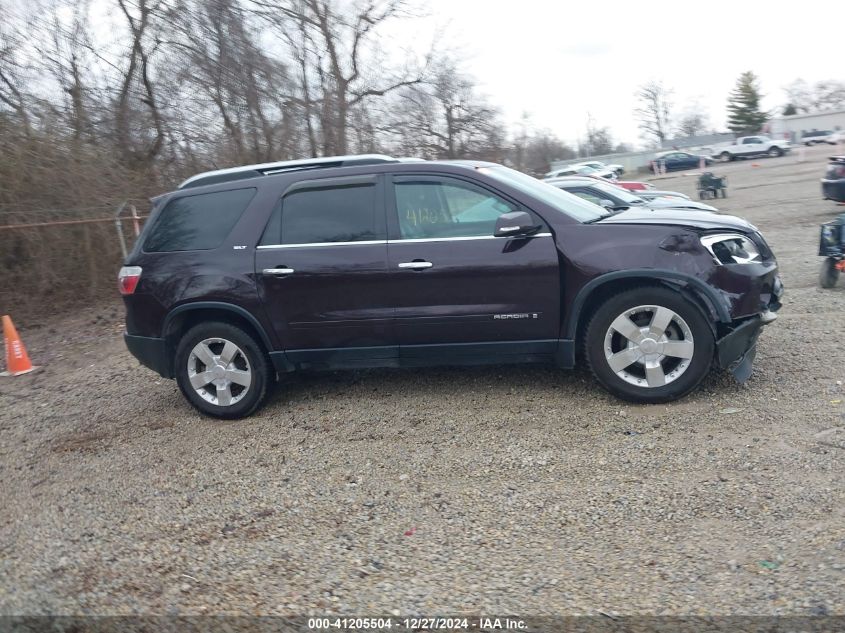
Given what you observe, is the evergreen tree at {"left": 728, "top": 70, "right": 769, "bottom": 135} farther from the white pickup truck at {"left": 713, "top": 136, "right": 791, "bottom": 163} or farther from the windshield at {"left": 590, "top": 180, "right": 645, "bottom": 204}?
the windshield at {"left": 590, "top": 180, "right": 645, "bottom": 204}

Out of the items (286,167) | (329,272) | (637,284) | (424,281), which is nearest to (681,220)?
(637,284)

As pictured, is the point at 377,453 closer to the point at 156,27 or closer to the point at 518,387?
the point at 518,387

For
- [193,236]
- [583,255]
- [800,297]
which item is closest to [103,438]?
[193,236]

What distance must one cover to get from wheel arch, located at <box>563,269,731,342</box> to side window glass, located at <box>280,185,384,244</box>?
1496 mm

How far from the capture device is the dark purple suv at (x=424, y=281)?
4.89 metres

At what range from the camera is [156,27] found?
53.0 ft

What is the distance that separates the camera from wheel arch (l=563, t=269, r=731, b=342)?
15.8ft

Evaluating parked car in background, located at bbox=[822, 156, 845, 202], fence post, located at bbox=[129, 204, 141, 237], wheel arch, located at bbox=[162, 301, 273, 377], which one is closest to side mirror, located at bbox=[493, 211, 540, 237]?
wheel arch, located at bbox=[162, 301, 273, 377]

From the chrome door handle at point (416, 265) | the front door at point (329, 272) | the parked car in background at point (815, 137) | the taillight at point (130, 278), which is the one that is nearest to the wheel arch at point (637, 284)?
the chrome door handle at point (416, 265)

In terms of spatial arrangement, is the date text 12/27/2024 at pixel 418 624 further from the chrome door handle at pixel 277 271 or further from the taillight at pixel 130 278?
the taillight at pixel 130 278

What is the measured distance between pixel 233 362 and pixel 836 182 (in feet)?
43.0

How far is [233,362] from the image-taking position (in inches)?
222

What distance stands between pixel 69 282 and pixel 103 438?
298 inches

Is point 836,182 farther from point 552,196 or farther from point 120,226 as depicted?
point 120,226
